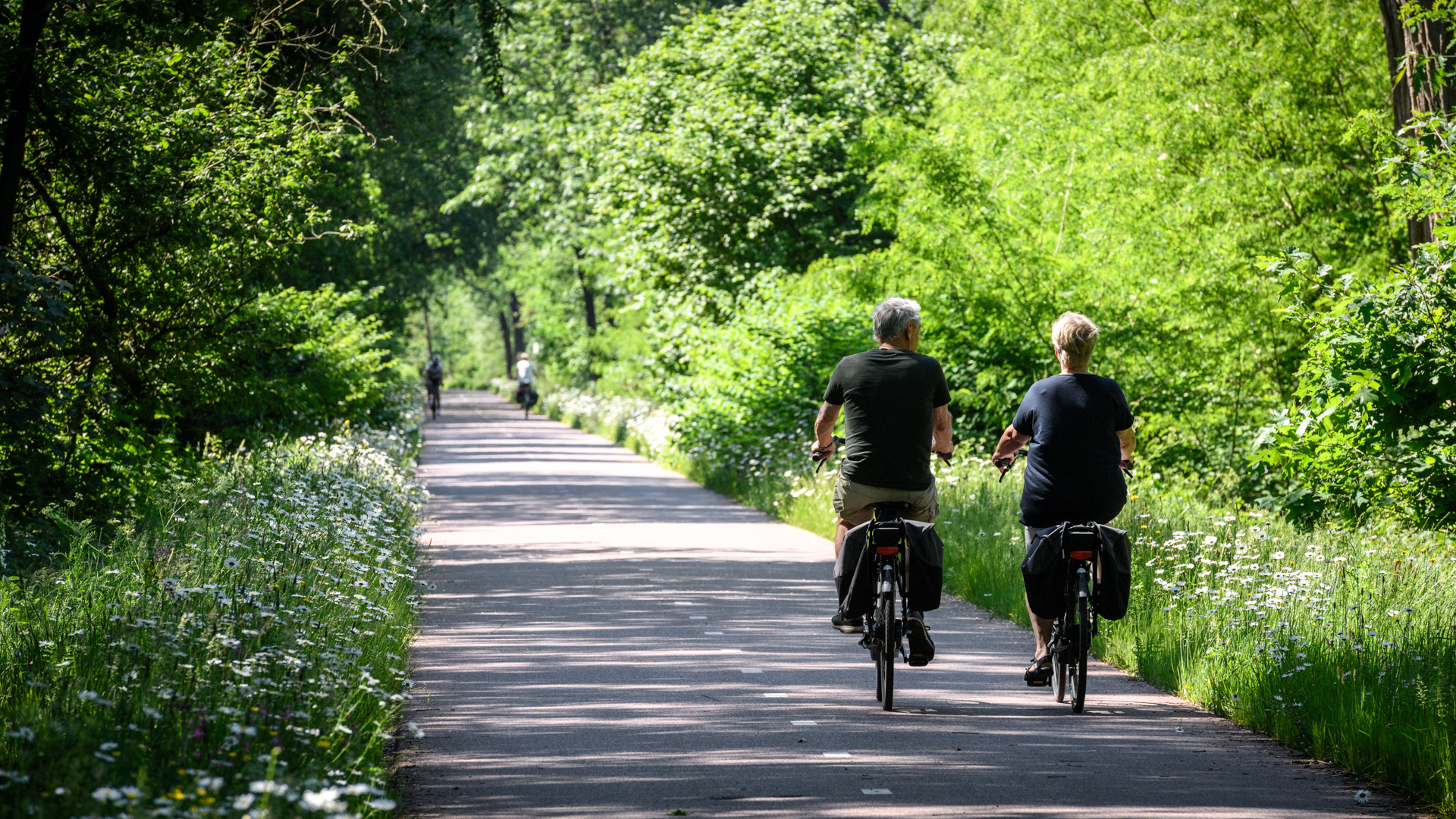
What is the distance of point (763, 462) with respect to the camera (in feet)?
63.8

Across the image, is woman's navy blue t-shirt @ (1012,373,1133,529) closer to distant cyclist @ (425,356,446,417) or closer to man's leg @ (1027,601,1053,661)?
man's leg @ (1027,601,1053,661)

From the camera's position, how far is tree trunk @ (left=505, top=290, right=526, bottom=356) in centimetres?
8019

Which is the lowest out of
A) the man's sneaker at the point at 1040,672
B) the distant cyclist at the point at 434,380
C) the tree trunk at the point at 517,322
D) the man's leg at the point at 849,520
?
the man's sneaker at the point at 1040,672

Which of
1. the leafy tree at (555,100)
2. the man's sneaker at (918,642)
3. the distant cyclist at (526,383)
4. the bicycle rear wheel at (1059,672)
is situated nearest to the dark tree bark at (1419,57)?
the bicycle rear wheel at (1059,672)

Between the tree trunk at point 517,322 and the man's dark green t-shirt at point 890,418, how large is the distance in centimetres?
7069

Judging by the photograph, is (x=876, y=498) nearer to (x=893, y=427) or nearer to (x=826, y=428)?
(x=893, y=427)

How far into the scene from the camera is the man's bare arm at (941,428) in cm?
729

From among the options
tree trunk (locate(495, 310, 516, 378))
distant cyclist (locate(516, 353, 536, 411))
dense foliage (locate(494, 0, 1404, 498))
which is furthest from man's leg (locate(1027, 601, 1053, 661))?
tree trunk (locate(495, 310, 516, 378))

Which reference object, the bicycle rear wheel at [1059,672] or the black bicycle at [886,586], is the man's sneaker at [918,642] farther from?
the bicycle rear wheel at [1059,672]

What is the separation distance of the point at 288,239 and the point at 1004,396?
9.37 m

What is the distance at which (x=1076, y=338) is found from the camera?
7078mm

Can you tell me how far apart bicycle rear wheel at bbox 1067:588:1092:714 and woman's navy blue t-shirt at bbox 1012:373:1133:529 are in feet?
1.44

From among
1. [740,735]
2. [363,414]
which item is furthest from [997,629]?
[363,414]

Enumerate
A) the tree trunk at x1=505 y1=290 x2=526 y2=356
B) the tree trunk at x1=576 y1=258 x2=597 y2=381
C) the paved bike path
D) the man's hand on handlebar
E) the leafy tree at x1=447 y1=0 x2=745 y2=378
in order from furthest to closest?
the tree trunk at x1=505 y1=290 x2=526 y2=356 < the tree trunk at x1=576 y1=258 x2=597 y2=381 < the leafy tree at x1=447 y1=0 x2=745 y2=378 < the man's hand on handlebar < the paved bike path
